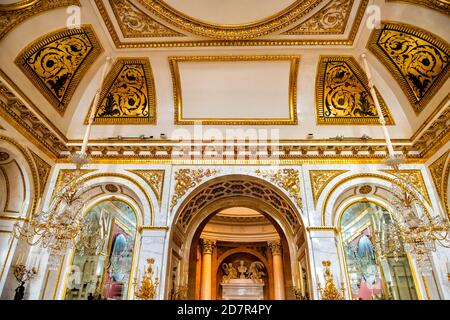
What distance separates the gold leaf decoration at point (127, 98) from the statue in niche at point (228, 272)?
32.3 ft

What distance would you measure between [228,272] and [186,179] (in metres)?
8.82

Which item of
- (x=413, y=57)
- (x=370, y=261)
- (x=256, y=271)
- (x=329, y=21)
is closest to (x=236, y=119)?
(x=329, y=21)

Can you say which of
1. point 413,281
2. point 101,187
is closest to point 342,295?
point 413,281

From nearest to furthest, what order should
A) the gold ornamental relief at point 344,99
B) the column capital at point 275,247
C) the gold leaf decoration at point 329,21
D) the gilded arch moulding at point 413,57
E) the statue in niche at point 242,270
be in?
the gilded arch moulding at point 413,57 < the gold leaf decoration at point 329,21 < the gold ornamental relief at point 344,99 < the column capital at point 275,247 < the statue in niche at point 242,270

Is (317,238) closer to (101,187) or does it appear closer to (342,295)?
(342,295)

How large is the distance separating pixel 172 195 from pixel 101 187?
8.24 feet

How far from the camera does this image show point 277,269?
14.8 m

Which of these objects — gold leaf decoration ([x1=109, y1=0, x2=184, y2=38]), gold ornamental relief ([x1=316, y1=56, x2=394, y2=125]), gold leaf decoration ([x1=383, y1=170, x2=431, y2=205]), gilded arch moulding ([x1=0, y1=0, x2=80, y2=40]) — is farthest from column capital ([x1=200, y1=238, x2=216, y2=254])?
gilded arch moulding ([x1=0, y1=0, x2=80, y2=40])

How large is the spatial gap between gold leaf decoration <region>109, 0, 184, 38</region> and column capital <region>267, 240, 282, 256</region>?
11614mm

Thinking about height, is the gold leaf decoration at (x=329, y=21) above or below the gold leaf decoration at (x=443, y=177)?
above

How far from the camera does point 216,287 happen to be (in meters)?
15.4

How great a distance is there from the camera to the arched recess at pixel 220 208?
912cm

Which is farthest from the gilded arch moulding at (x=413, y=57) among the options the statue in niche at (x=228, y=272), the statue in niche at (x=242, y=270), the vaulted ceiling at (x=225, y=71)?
the statue in niche at (x=228, y=272)

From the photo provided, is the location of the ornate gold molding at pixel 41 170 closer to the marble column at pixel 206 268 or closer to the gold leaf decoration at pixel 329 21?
the gold leaf decoration at pixel 329 21
